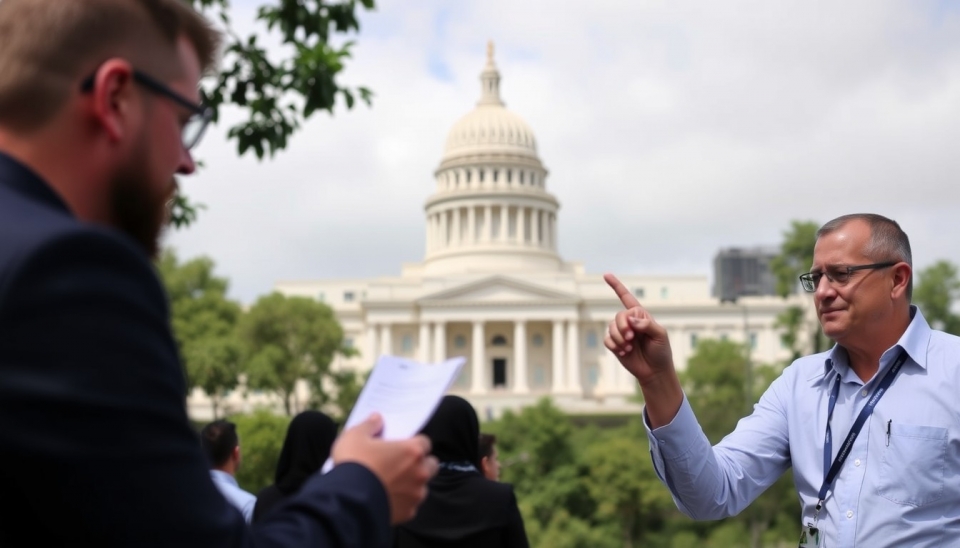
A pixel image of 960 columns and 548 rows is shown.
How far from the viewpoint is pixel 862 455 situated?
14.5ft

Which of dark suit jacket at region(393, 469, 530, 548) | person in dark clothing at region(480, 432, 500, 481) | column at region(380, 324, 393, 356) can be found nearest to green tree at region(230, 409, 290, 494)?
person in dark clothing at region(480, 432, 500, 481)

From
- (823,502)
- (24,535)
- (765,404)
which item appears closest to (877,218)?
(765,404)

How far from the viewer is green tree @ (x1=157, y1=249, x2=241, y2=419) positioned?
63094mm

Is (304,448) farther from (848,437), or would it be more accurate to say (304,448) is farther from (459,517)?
(848,437)

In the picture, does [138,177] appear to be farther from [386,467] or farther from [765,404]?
[765,404]

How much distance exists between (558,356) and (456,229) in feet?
58.5

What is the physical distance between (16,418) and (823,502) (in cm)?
337

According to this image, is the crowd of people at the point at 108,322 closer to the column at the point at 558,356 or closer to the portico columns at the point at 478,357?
the portico columns at the point at 478,357

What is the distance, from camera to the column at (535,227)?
104250 mm

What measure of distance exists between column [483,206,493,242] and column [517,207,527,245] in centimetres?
230

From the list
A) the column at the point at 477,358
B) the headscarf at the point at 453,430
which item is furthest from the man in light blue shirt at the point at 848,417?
the column at the point at 477,358

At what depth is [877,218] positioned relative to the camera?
16.1 feet

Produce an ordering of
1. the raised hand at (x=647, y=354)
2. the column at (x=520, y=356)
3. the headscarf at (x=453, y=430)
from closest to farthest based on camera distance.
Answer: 1. the raised hand at (x=647, y=354)
2. the headscarf at (x=453, y=430)
3. the column at (x=520, y=356)

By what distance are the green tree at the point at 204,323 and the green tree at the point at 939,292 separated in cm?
3424
